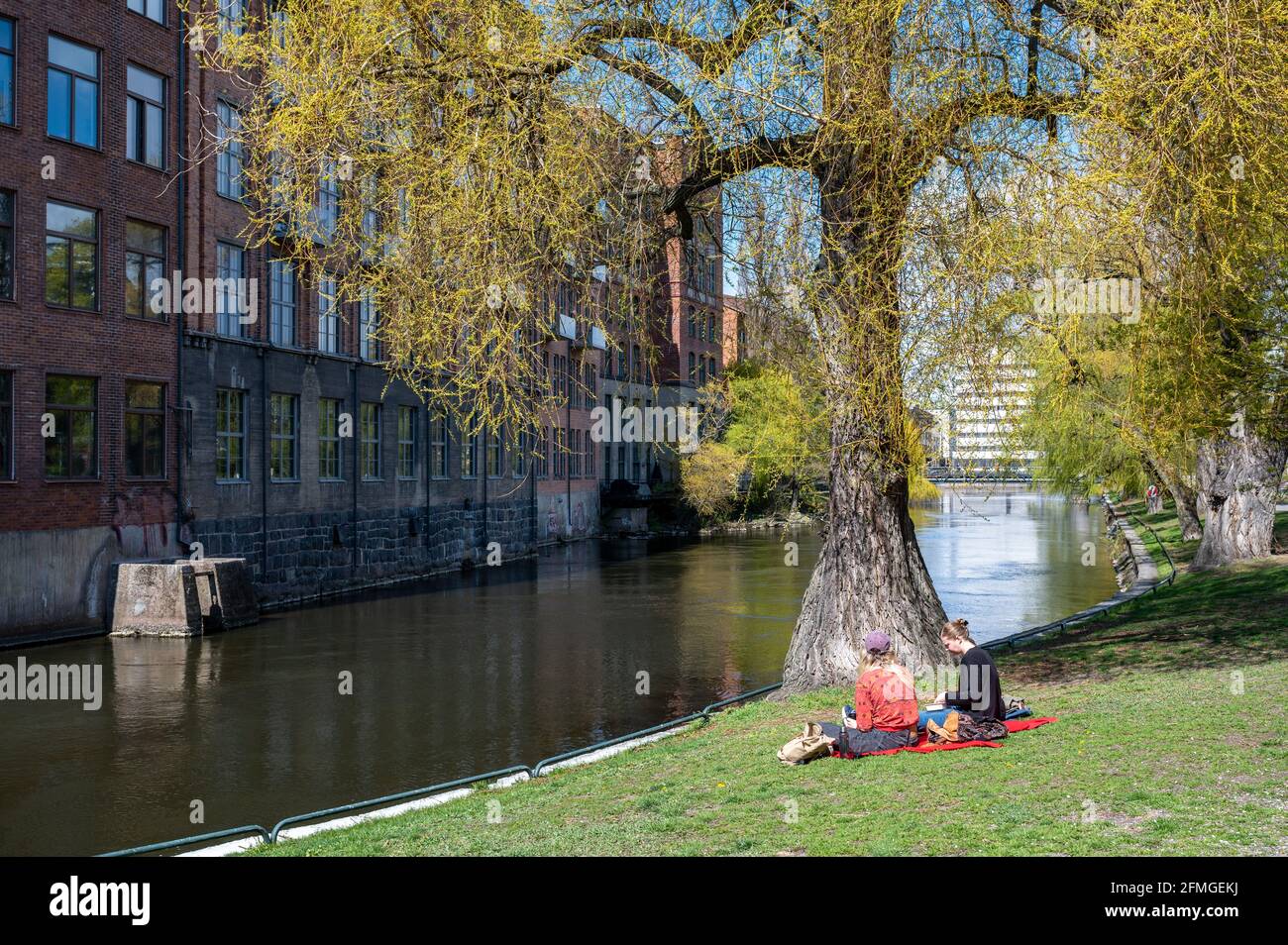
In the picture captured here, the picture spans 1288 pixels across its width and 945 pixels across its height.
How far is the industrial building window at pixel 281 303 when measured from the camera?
116 ft

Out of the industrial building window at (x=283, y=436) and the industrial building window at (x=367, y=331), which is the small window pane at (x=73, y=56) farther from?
the industrial building window at (x=367, y=331)

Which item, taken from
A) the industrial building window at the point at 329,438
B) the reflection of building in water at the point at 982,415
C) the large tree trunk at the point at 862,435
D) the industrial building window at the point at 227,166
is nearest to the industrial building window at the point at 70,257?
the industrial building window at the point at 227,166

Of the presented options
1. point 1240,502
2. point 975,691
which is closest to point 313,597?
point 1240,502

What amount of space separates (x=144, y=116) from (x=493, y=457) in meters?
24.7

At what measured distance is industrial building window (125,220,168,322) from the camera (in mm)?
28781

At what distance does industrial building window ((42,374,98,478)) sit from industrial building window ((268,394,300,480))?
708 cm

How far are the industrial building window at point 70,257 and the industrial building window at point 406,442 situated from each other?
1665cm

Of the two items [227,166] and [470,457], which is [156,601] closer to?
[227,166]

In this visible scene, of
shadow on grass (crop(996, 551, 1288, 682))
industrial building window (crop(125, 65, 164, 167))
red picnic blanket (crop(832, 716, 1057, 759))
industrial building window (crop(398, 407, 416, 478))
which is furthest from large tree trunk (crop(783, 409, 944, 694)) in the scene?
industrial building window (crop(398, 407, 416, 478))

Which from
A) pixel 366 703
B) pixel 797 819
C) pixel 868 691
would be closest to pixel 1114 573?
pixel 366 703

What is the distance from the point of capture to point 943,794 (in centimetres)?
883

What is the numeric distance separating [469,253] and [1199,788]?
8612 millimetres
